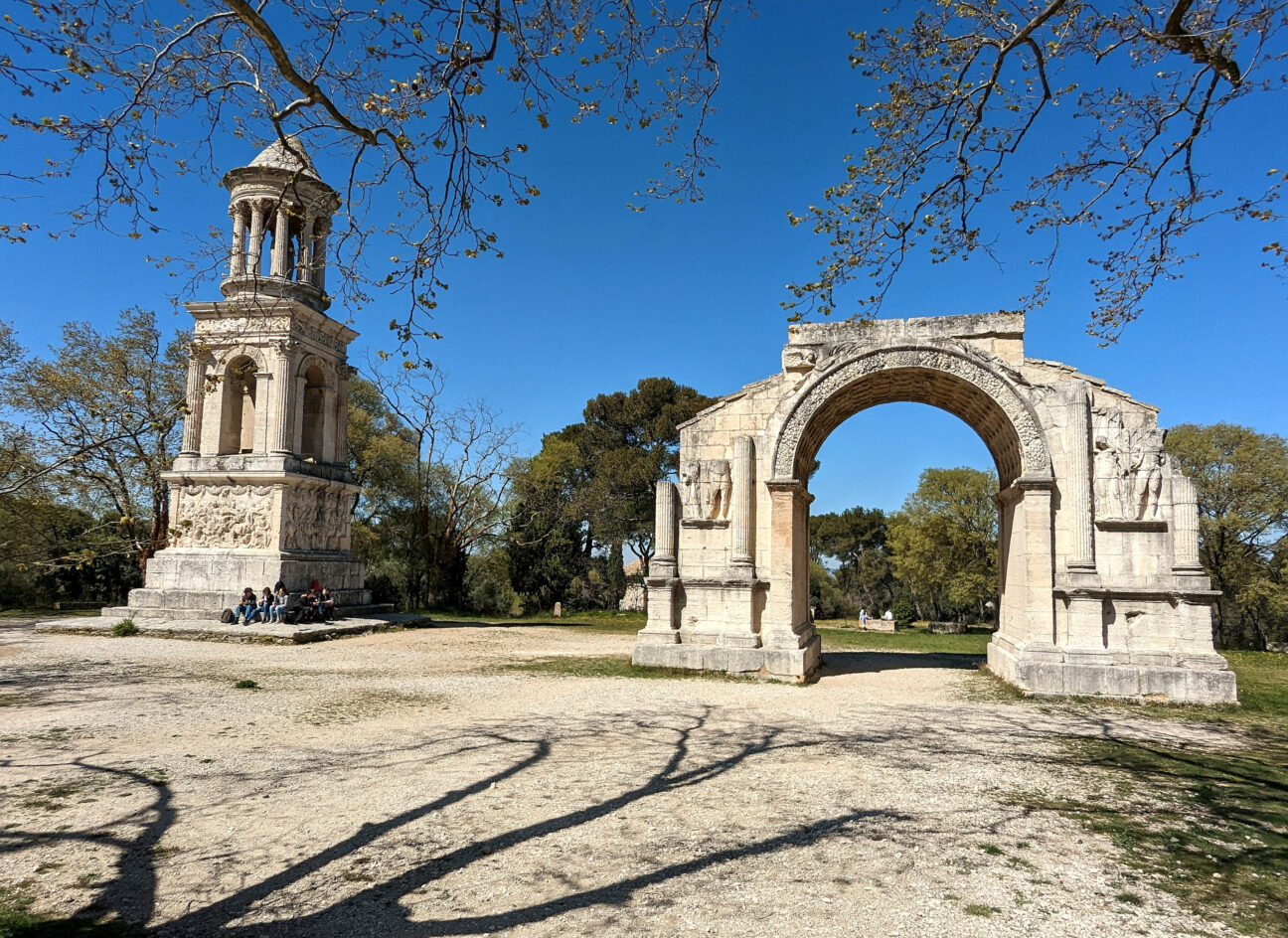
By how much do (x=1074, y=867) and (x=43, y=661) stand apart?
1536 centimetres

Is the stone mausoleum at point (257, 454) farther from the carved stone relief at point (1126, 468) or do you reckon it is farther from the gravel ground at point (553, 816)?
the carved stone relief at point (1126, 468)

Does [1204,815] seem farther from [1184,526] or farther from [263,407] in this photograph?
[263,407]

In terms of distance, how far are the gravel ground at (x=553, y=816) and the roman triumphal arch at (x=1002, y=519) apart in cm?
188

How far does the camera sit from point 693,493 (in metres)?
12.5

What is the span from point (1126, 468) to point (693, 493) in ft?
22.3

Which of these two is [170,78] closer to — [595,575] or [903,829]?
[903,829]

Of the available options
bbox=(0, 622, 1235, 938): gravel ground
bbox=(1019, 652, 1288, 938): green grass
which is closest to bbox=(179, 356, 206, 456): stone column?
bbox=(0, 622, 1235, 938): gravel ground

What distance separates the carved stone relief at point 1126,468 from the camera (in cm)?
1084

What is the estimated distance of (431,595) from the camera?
30156mm

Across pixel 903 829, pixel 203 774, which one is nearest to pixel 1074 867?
pixel 903 829

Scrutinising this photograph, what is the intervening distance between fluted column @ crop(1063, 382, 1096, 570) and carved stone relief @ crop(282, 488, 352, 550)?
17.9m

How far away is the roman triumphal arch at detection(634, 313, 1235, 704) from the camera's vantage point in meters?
10.6

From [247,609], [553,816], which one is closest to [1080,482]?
[553,816]

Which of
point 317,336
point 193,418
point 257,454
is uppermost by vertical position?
point 317,336
